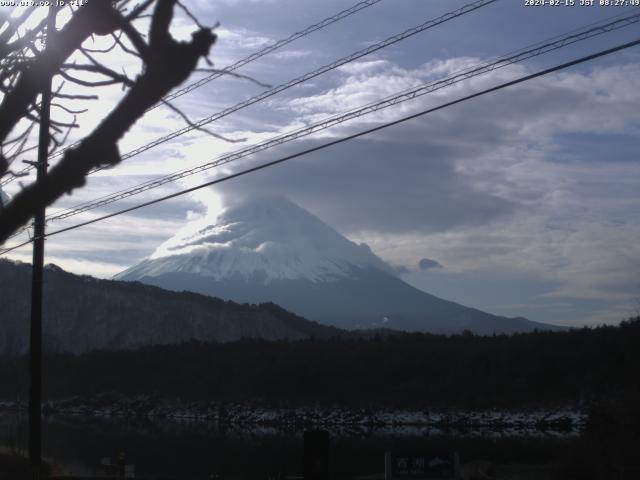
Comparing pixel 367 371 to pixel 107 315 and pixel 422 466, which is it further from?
pixel 422 466

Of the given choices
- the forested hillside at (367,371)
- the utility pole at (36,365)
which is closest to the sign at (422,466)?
the utility pole at (36,365)

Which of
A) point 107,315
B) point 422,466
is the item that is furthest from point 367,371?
point 422,466

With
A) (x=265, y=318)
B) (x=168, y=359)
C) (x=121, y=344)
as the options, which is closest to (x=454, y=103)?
(x=168, y=359)

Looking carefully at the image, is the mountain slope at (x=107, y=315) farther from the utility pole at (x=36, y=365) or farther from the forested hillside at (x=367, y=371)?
the utility pole at (x=36, y=365)

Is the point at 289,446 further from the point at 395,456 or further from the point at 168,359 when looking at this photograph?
the point at 168,359

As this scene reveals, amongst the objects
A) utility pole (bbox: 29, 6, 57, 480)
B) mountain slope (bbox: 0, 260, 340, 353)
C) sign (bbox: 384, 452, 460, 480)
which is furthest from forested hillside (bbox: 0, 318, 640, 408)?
sign (bbox: 384, 452, 460, 480)
